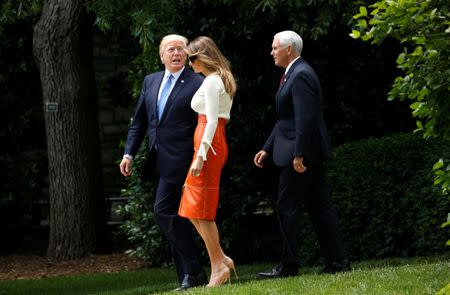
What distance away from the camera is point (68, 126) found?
44.7ft

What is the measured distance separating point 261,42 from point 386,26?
219 inches

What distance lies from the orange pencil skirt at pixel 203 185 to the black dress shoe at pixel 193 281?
19.7 inches

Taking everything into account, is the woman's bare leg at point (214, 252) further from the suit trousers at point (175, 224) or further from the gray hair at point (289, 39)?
the gray hair at point (289, 39)

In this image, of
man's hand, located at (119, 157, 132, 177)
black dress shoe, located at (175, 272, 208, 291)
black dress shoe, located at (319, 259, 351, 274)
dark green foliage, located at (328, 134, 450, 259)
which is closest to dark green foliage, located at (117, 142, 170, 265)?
dark green foliage, located at (328, 134, 450, 259)

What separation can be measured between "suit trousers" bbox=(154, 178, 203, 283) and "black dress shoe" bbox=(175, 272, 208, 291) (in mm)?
33

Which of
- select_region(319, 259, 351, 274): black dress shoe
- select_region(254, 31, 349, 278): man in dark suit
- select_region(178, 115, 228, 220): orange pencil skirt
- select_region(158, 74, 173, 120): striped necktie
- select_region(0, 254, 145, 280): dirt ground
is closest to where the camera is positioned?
select_region(178, 115, 228, 220): orange pencil skirt

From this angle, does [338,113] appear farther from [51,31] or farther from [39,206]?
[39,206]

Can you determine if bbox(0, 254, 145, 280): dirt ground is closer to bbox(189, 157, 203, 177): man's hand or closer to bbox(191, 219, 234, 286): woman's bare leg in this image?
bbox(191, 219, 234, 286): woman's bare leg

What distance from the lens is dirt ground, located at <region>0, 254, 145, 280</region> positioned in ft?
42.2

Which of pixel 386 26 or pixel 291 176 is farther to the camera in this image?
pixel 291 176

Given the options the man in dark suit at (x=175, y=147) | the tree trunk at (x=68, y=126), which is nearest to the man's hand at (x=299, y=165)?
the man in dark suit at (x=175, y=147)

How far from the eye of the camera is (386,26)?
6617 mm

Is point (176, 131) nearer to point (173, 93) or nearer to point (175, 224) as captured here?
point (173, 93)

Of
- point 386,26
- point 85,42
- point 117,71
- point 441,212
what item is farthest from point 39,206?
point 386,26
